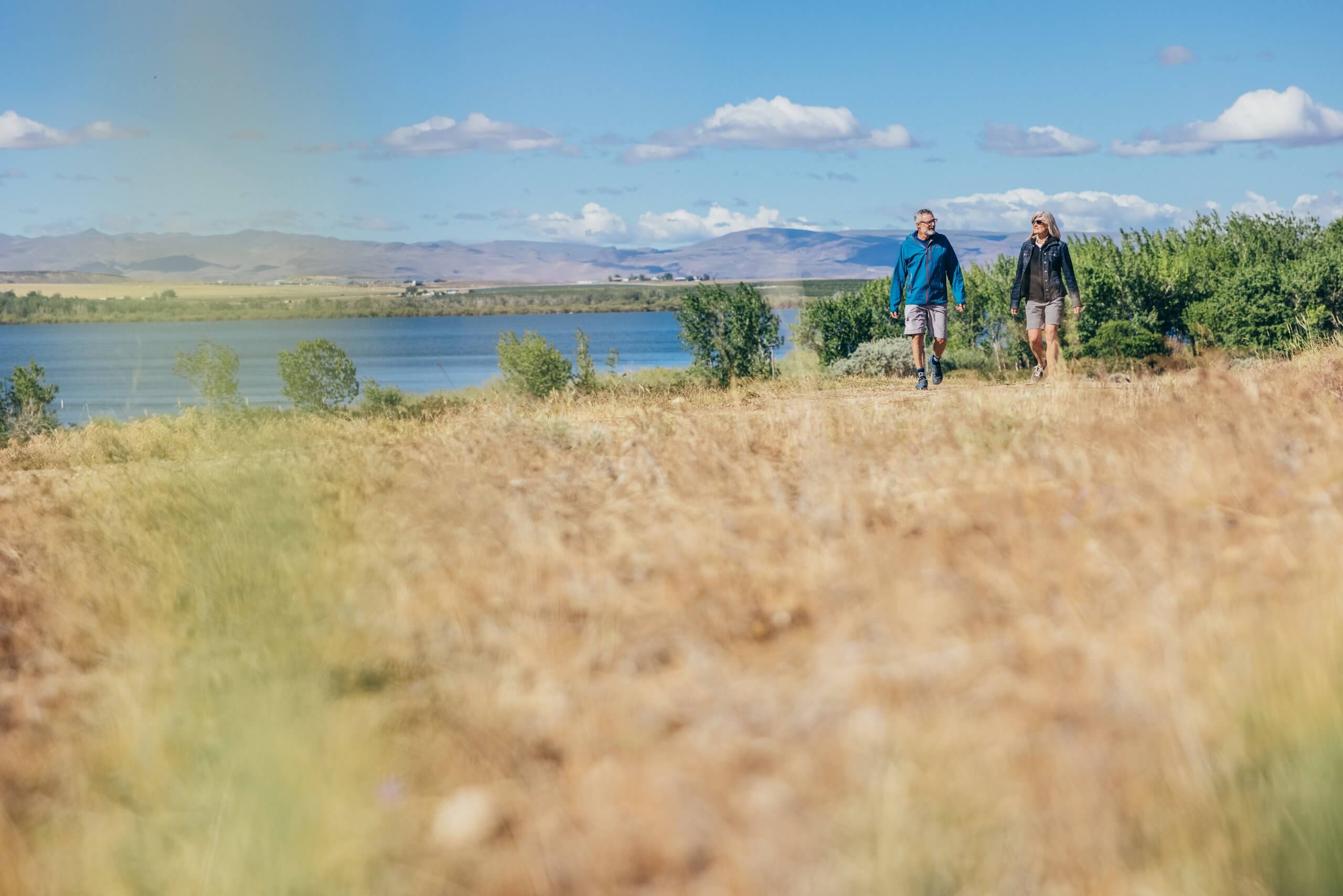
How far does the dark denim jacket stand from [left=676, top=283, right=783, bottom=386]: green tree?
22801 mm

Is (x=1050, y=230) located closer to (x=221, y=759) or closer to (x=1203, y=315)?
(x=221, y=759)

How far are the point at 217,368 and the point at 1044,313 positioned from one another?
12.2 m

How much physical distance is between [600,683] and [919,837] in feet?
3.93

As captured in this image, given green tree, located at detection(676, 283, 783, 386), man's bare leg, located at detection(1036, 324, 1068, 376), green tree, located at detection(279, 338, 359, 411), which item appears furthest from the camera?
green tree, located at detection(676, 283, 783, 386)

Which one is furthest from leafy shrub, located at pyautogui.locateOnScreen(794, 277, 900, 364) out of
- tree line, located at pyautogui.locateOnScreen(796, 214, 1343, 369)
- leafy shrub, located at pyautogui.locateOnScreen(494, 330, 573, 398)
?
leafy shrub, located at pyautogui.locateOnScreen(494, 330, 573, 398)

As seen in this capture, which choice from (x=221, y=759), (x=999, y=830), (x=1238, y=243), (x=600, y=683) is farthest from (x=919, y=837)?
(x=1238, y=243)

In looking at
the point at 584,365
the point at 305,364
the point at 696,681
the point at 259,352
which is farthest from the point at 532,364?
the point at 259,352

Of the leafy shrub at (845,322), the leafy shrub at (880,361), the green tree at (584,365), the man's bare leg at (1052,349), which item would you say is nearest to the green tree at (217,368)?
the man's bare leg at (1052,349)

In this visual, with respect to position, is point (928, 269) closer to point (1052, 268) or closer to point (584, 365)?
point (1052, 268)

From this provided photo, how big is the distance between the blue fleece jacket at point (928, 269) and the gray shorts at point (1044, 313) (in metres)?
0.80

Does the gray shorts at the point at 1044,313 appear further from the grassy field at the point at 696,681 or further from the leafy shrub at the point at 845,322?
the leafy shrub at the point at 845,322

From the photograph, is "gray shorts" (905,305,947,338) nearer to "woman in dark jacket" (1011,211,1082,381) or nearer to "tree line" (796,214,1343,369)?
"woman in dark jacket" (1011,211,1082,381)

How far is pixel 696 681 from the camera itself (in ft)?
11.5

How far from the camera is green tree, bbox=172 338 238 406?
9.61 ft
